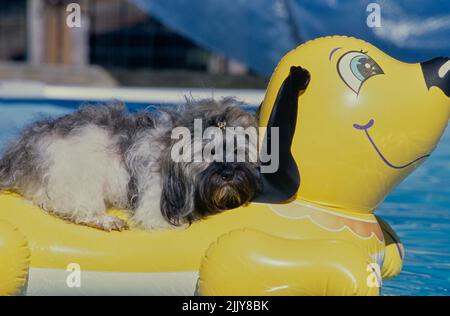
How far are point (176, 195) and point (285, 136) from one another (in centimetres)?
62

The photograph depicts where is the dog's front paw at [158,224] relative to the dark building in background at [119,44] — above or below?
below

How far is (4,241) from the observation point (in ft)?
12.7

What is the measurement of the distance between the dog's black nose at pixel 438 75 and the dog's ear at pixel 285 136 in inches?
24.0

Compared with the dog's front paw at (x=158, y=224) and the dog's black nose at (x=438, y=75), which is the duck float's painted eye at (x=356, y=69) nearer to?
the dog's black nose at (x=438, y=75)

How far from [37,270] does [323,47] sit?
1.86 metres

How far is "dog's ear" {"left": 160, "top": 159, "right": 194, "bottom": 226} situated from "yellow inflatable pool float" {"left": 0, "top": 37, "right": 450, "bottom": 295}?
0.27 feet

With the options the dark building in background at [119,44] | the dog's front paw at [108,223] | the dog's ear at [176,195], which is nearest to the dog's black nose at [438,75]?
the dog's ear at [176,195]

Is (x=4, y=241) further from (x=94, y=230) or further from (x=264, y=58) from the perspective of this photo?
(x=264, y=58)

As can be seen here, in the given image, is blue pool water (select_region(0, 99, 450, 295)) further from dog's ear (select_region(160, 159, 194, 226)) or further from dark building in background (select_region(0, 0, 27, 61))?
dark building in background (select_region(0, 0, 27, 61))

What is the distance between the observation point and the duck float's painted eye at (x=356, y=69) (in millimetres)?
4051

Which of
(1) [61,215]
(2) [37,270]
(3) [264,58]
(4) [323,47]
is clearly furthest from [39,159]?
(3) [264,58]

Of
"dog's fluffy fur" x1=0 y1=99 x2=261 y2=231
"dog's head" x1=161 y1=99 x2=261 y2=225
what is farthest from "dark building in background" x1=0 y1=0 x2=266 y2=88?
"dog's head" x1=161 y1=99 x2=261 y2=225

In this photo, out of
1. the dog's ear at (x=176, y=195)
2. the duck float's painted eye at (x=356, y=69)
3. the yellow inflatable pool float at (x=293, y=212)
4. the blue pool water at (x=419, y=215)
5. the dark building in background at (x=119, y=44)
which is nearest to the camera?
the yellow inflatable pool float at (x=293, y=212)

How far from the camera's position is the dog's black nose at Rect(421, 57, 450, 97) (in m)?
4.08
